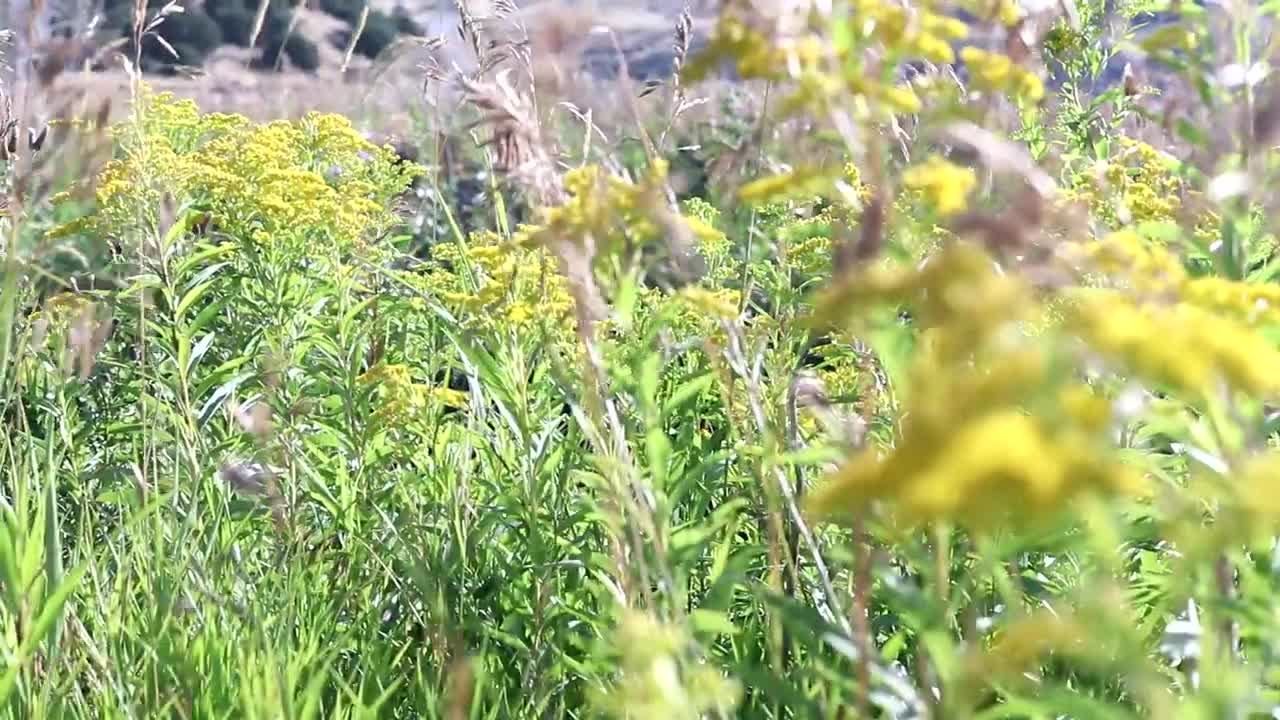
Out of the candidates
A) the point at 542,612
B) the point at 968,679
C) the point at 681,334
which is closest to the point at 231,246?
the point at 681,334

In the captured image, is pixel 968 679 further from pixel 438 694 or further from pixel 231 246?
pixel 231 246

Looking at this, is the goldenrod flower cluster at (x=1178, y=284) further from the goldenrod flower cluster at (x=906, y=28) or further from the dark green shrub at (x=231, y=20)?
the dark green shrub at (x=231, y=20)

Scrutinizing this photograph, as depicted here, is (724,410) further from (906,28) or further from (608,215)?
(906,28)

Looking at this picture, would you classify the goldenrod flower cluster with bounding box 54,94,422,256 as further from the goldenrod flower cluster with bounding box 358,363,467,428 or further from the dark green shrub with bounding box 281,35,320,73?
the dark green shrub with bounding box 281,35,320,73

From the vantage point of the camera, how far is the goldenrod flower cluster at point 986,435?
0.56 meters

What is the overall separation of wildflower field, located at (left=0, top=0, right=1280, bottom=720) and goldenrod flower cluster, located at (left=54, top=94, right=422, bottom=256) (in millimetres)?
18

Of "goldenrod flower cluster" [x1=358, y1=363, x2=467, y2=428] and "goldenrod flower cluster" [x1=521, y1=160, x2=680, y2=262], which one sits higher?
"goldenrod flower cluster" [x1=521, y1=160, x2=680, y2=262]

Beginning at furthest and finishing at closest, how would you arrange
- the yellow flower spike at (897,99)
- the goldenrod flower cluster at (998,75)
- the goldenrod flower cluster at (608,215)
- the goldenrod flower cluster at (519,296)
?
the goldenrod flower cluster at (519,296) < the goldenrod flower cluster at (608,215) < the goldenrod flower cluster at (998,75) < the yellow flower spike at (897,99)

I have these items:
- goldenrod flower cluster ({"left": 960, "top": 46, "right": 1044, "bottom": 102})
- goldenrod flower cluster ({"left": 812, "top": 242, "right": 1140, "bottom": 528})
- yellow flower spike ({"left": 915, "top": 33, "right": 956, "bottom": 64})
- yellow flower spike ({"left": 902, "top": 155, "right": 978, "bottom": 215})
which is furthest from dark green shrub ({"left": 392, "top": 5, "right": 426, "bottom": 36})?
goldenrod flower cluster ({"left": 812, "top": 242, "right": 1140, "bottom": 528})

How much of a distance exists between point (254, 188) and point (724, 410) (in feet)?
5.48

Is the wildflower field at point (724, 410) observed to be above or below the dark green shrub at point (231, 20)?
above

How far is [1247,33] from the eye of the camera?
1537 mm

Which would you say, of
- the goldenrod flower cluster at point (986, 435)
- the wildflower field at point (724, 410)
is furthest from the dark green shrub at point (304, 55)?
the goldenrod flower cluster at point (986, 435)

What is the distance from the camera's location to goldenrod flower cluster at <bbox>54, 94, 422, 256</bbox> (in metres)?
2.95
